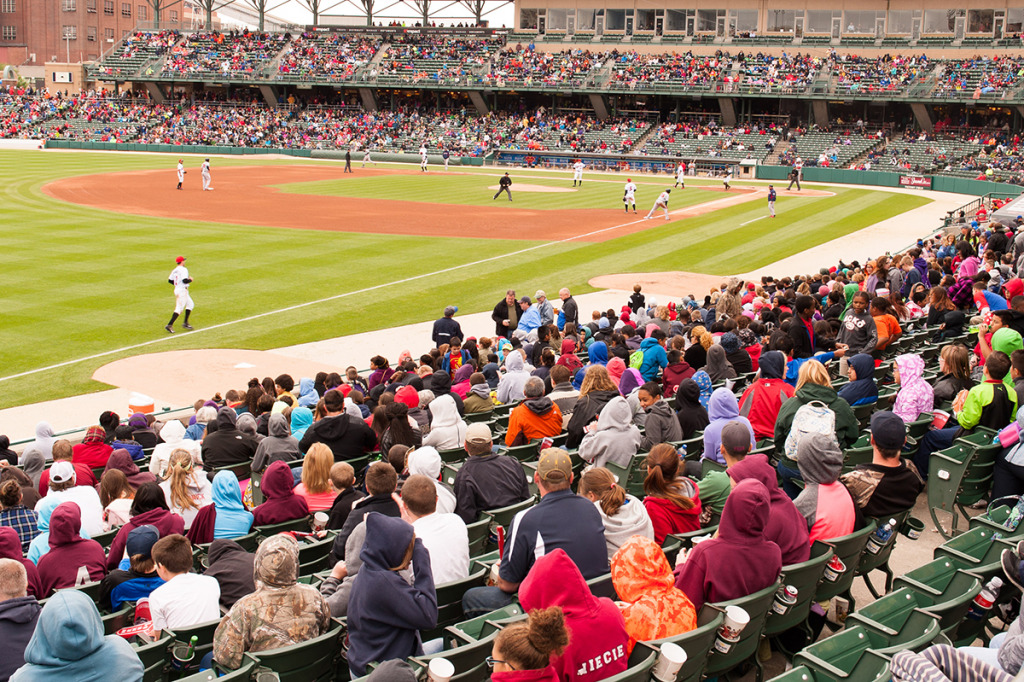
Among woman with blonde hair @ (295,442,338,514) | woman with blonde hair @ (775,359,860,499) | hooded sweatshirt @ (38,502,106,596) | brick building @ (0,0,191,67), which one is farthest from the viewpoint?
brick building @ (0,0,191,67)

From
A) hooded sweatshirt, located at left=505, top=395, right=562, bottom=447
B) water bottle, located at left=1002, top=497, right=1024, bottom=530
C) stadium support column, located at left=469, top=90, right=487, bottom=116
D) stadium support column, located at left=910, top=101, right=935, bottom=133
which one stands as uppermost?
stadium support column, located at left=469, top=90, right=487, bottom=116

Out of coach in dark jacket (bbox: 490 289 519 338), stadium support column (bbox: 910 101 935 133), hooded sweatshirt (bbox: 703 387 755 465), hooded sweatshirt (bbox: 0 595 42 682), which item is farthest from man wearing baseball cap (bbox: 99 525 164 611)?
stadium support column (bbox: 910 101 935 133)

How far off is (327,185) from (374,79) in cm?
3515

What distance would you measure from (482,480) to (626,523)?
169 centimetres

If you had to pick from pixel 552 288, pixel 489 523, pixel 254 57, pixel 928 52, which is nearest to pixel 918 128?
pixel 928 52

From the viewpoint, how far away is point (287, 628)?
207 inches

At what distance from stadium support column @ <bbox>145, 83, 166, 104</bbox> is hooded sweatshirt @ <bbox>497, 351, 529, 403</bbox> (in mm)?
85871

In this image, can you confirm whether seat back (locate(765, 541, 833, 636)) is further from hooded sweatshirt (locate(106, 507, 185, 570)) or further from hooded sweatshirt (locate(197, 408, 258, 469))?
hooded sweatshirt (locate(197, 408, 258, 469))

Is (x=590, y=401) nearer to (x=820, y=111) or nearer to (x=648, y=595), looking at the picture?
(x=648, y=595)

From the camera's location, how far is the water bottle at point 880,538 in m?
6.61

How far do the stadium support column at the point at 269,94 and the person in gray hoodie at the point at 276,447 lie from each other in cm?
8106

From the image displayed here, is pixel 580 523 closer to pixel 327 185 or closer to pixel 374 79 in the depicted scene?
pixel 327 185

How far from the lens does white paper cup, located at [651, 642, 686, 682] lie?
185 inches

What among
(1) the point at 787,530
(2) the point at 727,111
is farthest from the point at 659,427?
(2) the point at 727,111
